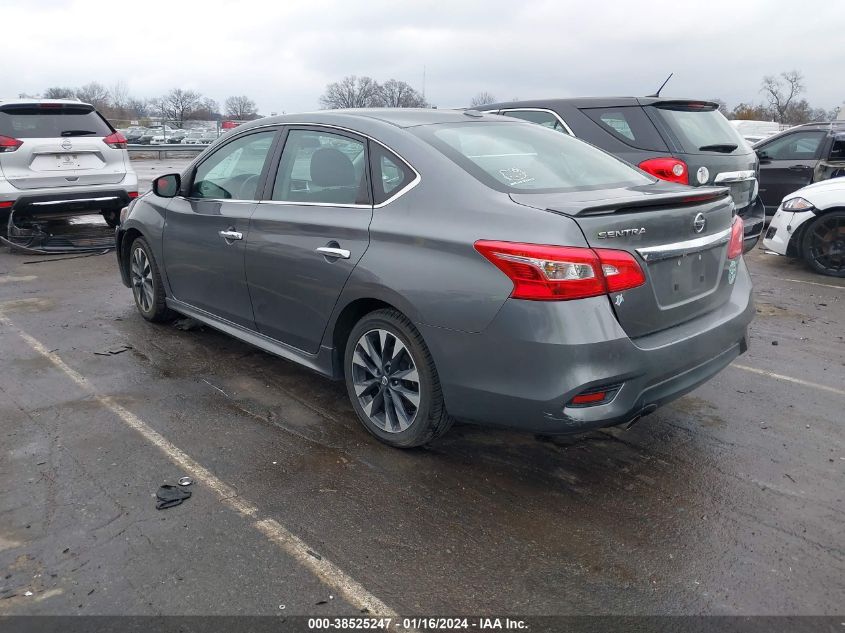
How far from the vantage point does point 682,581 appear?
270cm

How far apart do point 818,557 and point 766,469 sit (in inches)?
29.8

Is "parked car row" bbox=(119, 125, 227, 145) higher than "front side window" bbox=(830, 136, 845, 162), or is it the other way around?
"parked car row" bbox=(119, 125, 227, 145)

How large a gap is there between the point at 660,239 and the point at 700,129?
13.8 feet

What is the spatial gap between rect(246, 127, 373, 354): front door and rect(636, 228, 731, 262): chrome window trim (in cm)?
137

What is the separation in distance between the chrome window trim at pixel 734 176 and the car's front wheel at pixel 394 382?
436 cm

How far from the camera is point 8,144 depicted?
8508 mm

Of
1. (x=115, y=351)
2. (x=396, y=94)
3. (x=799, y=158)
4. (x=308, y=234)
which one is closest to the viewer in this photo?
(x=308, y=234)

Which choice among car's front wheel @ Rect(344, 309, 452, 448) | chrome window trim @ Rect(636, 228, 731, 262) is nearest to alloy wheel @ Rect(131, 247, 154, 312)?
car's front wheel @ Rect(344, 309, 452, 448)

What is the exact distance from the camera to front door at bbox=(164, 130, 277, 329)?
448cm

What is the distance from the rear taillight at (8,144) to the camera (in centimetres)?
849

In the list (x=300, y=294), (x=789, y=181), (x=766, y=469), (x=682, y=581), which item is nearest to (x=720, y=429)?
(x=766, y=469)

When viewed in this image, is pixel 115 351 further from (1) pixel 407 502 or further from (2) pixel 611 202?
(2) pixel 611 202

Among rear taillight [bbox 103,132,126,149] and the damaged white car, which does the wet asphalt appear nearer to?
the damaged white car

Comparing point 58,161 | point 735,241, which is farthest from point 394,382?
point 58,161
